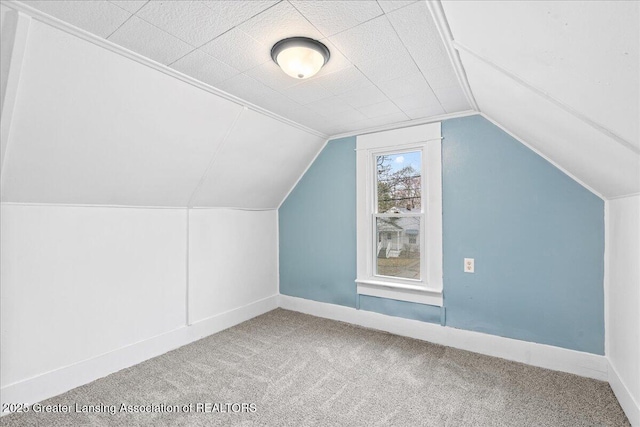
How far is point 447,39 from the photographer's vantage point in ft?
5.30

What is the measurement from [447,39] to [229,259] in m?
2.87

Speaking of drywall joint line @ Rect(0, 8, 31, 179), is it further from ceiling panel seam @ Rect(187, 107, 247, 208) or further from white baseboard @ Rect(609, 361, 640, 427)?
white baseboard @ Rect(609, 361, 640, 427)

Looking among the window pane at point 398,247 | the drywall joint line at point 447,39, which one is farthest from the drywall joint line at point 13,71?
the window pane at point 398,247

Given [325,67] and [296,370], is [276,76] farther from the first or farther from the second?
[296,370]

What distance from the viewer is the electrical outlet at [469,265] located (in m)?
2.80

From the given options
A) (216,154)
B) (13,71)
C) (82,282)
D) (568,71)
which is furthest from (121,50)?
(568,71)

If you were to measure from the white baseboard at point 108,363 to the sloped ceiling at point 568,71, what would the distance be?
10.3 feet

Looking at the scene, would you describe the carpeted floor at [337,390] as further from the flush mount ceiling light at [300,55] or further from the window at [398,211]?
the flush mount ceiling light at [300,55]

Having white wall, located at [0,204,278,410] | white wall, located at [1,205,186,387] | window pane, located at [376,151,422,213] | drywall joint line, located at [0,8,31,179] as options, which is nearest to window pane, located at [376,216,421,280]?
window pane, located at [376,151,422,213]

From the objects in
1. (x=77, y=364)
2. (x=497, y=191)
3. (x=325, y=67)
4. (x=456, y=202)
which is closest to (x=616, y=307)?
(x=497, y=191)

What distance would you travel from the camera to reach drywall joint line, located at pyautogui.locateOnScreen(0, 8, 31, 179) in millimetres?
1384

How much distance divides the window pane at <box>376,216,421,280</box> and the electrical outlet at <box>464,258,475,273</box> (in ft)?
1.51

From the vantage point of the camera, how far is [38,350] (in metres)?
2.07

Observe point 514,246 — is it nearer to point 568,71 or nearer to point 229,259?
point 568,71
